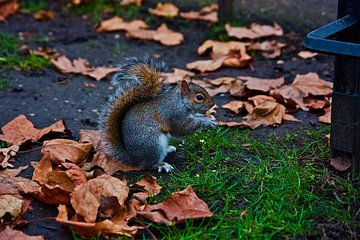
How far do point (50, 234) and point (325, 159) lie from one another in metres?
1.27

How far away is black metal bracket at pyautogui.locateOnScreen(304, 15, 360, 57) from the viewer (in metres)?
2.45

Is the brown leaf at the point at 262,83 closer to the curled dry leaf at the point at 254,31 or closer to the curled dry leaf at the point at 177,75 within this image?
the curled dry leaf at the point at 177,75

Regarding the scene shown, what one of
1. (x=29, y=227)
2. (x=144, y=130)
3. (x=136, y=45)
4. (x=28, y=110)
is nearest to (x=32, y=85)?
(x=28, y=110)

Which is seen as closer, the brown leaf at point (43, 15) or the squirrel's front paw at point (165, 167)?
the squirrel's front paw at point (165, 167)

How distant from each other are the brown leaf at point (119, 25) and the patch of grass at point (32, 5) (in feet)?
2.52

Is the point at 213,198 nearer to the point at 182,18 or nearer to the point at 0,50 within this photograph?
the point at 0,50

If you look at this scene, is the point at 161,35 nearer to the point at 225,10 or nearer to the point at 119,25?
the point at 119,25

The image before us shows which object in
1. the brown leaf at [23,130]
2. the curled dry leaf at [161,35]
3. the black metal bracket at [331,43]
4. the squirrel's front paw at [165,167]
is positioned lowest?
the curled dry leaf at [161,35]

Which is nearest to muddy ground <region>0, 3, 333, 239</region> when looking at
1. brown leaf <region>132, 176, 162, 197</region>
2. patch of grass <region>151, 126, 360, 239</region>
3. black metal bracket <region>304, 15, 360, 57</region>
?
patch of grass <region>151, 126, 360, 239</region>

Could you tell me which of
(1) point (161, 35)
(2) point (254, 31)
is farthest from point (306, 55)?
(1) point (161, 35)

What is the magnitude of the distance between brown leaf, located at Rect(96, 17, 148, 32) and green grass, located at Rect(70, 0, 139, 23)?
0.19 metres

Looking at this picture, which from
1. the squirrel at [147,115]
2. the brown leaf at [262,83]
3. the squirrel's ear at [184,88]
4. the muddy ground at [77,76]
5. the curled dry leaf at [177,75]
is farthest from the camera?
the curled dry leaf at [177,75]

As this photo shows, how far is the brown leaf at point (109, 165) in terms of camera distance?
3.13m

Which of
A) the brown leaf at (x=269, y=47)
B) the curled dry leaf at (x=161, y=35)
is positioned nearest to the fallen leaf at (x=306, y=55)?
the brown leaf at (x=269, y=47)
